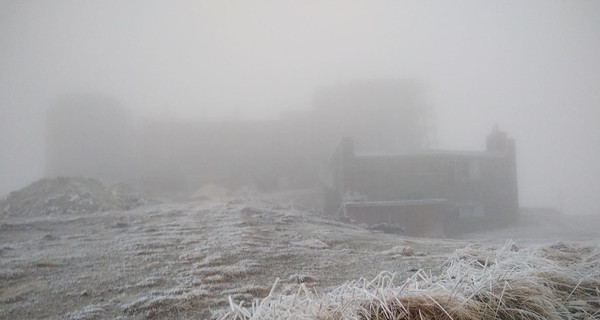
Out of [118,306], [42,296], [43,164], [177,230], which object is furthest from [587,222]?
[43,164]

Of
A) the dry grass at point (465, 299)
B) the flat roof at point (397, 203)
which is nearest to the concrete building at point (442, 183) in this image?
the flat roof at point (397, 203)

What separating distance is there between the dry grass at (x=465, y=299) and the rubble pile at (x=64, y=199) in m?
5.60

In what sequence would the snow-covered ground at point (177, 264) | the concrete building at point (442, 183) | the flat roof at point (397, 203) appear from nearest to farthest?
1. the snow-covered ground at point (177, 264)
2. the flat roof at point (397, 203)
3. the concrete building at point (442, 183)

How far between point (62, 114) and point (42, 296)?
8781 millimetres

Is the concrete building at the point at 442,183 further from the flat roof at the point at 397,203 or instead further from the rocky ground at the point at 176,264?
the rocky ground at the point at 176,264

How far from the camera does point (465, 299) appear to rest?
116 centimetres

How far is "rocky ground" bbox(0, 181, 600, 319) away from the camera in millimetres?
1809

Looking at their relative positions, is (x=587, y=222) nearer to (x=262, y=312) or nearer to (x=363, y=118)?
(x=262, y=312)

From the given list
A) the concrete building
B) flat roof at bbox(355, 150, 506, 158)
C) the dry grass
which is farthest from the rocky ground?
flat roof at bbox(355, 150, 506, 158)

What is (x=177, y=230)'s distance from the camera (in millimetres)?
3828

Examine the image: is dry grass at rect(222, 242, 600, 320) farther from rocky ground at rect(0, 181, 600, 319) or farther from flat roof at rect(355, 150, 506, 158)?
flat roof at rect(355, 150, 506, 158)

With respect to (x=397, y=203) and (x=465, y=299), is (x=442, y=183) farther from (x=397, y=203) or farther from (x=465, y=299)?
(x=465, y=299)

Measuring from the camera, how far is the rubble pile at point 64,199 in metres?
5.75

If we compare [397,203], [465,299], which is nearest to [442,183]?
[397,203]
